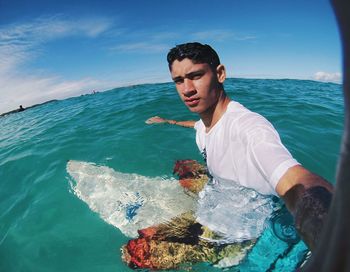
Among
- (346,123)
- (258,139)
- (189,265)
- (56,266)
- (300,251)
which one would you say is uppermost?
(346,123)

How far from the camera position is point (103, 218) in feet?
14.6

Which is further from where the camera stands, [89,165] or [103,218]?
[89,165]

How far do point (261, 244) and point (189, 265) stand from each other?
0.82 meters

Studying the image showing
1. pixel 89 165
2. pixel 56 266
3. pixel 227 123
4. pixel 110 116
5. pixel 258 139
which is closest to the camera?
pixel 258 139

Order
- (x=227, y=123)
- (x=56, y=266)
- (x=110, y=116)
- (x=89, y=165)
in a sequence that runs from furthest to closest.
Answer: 1. (x=110, y=116)
2. (x=89, y=165)
3. (x=56, y=266)
4. (x=227, y=123)

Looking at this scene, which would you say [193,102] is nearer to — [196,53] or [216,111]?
[216,111]

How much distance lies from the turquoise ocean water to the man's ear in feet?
5.64

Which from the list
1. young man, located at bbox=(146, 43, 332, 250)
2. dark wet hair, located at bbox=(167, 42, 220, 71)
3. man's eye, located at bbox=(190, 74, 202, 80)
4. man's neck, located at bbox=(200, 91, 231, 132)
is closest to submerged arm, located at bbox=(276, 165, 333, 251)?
young man, located at bbox=(146, 43, 332, 250)

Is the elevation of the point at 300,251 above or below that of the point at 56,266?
above

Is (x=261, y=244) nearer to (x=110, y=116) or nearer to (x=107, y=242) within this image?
(x=107, y=242)

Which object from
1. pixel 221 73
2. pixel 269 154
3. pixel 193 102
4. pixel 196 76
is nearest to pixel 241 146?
pixel 269 154

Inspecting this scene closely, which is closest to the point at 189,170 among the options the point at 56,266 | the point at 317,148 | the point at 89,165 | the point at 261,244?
the point at 261,244

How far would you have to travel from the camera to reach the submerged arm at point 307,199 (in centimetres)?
105

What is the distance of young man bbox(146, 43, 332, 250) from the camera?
1.23m
